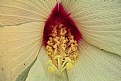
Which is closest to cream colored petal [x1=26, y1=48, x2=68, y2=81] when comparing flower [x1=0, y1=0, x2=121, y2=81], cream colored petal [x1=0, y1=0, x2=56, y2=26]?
flower [x1=0, y1=0, x2=121, y2=81]

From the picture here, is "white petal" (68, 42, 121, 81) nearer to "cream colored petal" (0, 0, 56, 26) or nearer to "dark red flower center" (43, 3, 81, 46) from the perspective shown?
"dark red flower center" (43, 3, 81, 46)

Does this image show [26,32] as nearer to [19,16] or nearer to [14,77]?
[19,16]

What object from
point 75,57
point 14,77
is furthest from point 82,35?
point 14,77

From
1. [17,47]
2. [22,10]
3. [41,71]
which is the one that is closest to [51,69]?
[41,71]

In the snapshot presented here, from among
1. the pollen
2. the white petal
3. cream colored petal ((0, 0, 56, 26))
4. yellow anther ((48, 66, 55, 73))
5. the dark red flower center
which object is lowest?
the white petal

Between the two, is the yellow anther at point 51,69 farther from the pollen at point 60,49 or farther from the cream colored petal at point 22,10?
the cream colored petal at point 22,10

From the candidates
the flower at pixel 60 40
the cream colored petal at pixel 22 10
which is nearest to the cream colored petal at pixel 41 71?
the flower at pixel 60 40

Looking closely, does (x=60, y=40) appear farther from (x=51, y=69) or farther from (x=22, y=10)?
(x=22, y=10)
